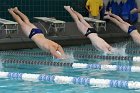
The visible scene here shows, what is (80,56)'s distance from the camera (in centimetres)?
923

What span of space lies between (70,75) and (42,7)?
303 inches

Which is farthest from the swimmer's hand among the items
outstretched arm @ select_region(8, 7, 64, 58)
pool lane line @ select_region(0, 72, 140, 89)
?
pool lane line @ select_region(0, 72, 140, 89)

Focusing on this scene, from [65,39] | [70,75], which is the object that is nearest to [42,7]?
[65,39]

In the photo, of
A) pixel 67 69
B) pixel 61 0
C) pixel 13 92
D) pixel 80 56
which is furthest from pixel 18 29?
pixel 13 92

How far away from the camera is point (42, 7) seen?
14.6 m

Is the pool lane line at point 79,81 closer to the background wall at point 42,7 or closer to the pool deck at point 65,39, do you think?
the pool deck at point 65,39

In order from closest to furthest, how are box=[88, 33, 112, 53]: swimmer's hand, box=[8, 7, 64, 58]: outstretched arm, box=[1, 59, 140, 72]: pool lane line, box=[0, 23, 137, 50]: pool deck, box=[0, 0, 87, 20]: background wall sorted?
box=[1, 59, 140, 72]: pool lane line, box=[8, 7, 64, 58]: outstretched arm, box=[88, 33, 112, 53]: swimmer's hand, box=[0, 23, 137, 50]: pool deck, box=[0, 0, 87, 20]: background wall

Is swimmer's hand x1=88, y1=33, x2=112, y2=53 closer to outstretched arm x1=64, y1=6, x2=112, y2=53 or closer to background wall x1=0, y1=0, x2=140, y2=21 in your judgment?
outstretched arm x1=64, y1=6, x2=112, y2=53

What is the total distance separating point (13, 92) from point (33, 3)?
899 cm

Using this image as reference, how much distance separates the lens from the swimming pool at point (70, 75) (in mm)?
5832

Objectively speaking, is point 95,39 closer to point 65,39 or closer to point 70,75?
point 70,75

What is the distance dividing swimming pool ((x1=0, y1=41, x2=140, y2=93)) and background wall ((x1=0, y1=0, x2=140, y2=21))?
12.4 feet

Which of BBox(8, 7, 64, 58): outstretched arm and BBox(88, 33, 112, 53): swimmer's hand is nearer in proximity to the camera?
BBox(8, 7, 64, 58): outstretched arm

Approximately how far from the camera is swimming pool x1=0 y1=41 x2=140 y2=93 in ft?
19.1
